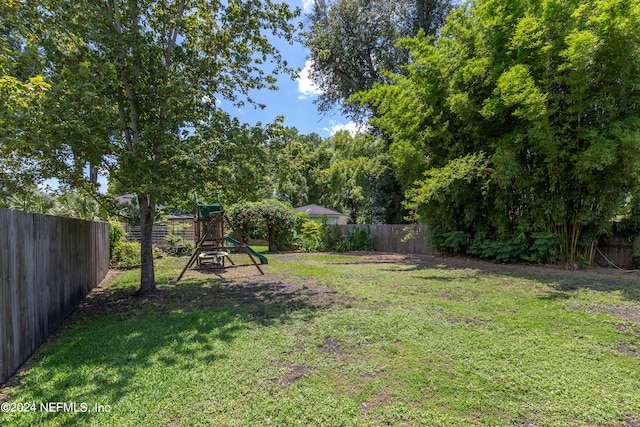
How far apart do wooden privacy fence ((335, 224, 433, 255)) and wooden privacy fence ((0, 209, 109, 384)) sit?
10.6m

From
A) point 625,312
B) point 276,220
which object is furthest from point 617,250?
point 276,220

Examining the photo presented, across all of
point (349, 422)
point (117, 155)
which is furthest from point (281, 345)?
point (117, 155)

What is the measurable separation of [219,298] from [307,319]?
2.09 metres

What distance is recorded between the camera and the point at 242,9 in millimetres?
5672

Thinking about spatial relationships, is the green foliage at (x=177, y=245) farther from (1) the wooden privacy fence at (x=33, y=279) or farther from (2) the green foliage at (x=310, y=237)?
(1) the wooden privacy fence at (x=33, y=279)

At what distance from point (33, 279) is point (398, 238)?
13.0 meters

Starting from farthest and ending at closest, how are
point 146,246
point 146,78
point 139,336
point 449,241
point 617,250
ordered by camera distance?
point 449,241, point 617,250, point 146,246, point 146,78, point 139,336

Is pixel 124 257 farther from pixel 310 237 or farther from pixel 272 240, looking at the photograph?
pixel 310 237

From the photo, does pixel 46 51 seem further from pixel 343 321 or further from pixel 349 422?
pixel 349 422

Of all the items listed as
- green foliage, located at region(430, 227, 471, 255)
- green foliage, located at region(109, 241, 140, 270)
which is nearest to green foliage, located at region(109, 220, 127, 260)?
green foliage, located at region(109, 241, 140, 270)

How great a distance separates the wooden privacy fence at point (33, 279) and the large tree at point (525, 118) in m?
8.29

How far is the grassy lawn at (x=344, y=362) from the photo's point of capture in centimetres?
214

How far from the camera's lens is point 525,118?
759 cm

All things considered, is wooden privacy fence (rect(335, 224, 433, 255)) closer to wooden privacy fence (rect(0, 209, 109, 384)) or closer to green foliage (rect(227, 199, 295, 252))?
green foliage (rect(227, 199, 295, 252))
